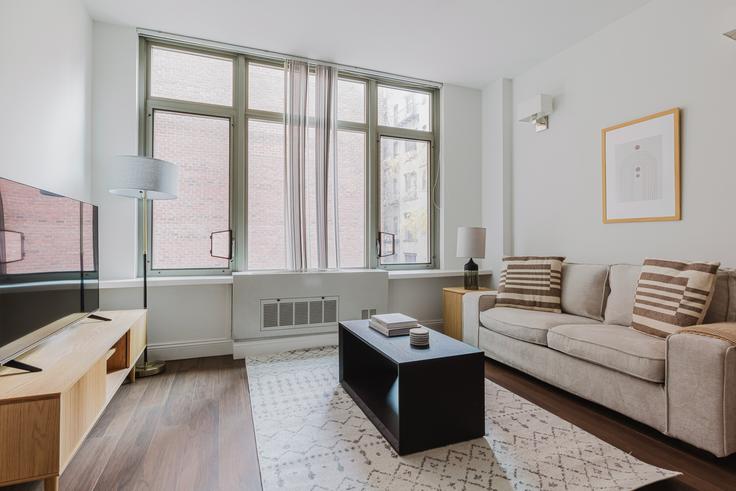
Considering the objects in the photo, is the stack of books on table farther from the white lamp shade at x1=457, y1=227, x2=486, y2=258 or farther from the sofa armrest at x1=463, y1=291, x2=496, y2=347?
the white lamp shade at x1=457, y1=227, x2=486, y2=258

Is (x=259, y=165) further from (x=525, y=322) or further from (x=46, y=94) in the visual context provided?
(x=525, y=322)

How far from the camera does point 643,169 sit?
279 centimetres

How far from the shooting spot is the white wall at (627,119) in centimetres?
238

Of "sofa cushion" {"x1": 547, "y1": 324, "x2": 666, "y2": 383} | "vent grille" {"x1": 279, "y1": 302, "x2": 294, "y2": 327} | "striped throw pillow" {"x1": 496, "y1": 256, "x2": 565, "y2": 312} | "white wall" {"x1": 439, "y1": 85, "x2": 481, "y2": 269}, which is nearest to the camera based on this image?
"sofa cushion" {"x1": 547, "y1": 324, "x2": 666, "y2": 383}

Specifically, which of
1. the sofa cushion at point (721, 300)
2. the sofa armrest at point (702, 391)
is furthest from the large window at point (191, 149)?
the sofa cushion at point (721, 300)

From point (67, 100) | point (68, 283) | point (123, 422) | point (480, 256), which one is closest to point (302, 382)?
point (123, 422)

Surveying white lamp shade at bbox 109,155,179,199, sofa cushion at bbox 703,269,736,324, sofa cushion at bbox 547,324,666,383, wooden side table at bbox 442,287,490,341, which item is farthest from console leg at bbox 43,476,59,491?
sofa cushion at bbox 703,269,736,324

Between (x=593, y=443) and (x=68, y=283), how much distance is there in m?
2.80

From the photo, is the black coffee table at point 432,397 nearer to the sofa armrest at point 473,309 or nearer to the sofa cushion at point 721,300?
the sofa armrest at point 473,309

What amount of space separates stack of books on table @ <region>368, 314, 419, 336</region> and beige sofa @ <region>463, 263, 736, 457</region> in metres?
0.92

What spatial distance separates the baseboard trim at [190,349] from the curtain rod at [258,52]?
2.65 meters

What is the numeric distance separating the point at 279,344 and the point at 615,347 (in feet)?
8.39

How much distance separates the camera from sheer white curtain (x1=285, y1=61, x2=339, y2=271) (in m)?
3.53

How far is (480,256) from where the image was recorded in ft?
12.1
